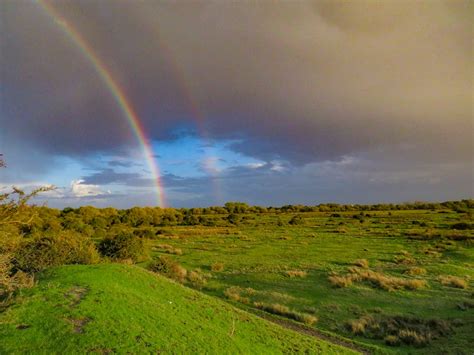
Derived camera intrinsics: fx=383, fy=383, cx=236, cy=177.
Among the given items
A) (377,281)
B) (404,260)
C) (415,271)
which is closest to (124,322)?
(377,281)

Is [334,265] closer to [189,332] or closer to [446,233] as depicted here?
[189,332]

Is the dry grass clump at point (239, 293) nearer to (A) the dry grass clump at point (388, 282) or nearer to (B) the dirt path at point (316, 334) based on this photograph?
(B) the dirt path at point (316, 334)

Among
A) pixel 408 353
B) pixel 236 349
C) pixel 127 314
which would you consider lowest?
pixel 408 353

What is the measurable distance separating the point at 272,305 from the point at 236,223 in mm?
77248

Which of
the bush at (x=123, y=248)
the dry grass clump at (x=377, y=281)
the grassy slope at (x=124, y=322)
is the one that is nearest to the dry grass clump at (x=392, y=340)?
the grassy slope at (x=124, y=322)

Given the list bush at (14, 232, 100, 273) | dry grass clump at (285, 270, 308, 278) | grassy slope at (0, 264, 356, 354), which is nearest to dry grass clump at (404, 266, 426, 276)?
dry grass clump at (285, 270, 308, 278)

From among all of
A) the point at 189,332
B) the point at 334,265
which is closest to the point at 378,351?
the point at 189,332

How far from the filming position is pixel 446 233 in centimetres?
5844

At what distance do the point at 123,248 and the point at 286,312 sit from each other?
18.2 meters

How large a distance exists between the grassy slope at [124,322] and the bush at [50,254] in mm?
7149

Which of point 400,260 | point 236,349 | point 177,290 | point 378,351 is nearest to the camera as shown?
point 236,349

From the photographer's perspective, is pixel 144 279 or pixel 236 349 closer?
pixel 236 349

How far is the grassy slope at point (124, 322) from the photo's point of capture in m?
8.88

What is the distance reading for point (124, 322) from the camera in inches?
398
